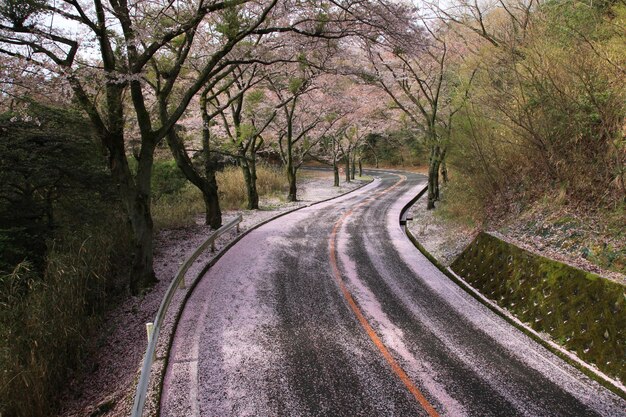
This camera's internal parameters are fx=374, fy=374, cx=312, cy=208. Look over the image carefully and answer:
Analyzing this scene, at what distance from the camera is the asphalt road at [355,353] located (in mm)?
5062

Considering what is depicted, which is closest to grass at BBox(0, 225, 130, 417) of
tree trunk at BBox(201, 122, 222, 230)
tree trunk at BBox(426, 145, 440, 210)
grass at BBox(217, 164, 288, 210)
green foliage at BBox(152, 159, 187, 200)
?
tree trunk at BBox(201, 122, 222, 230)

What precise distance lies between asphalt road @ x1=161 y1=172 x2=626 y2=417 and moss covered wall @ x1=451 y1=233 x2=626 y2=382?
1.55 ft

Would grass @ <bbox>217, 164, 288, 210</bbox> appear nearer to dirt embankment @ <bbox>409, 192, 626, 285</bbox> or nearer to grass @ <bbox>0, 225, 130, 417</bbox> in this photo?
grass @ <bbox>0, 225, 130, 417</bbox>

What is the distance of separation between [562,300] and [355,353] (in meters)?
3.91

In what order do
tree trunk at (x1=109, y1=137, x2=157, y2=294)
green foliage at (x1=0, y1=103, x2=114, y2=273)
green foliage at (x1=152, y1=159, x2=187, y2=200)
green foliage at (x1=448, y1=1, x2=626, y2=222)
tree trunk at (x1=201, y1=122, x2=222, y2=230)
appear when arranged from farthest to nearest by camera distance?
green foliage at (x1=152, y1=159, x2=187, y2=200) < tree trunk at (x1=201, y1=122, x2=222, y2=230) < green foliage at (x1=0, y1=103, x2=114, y2=273) < tree trunk at (x1=109, y1=137, x2=157, y2=294) < green foliage at (x1=448, y1=1, x2=626, y2=222)

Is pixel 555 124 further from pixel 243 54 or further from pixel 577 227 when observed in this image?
pixel 243 54

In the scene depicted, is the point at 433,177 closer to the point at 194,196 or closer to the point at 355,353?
the point at 194,196

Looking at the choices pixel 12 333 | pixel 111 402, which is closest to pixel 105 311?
pixel 12 333

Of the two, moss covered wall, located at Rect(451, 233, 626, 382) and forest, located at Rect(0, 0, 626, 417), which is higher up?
forest, located at Rect(0, 0, 626, 417)

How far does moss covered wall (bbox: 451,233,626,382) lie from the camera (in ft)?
18.8

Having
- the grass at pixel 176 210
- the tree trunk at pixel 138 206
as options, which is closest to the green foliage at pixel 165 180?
the grass at pixel 176 210

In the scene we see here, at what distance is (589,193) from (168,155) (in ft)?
75.2

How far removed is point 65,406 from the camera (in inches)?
231

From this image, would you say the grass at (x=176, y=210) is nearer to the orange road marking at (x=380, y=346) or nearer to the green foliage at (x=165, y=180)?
the green foliage at (x=165, y=180)
